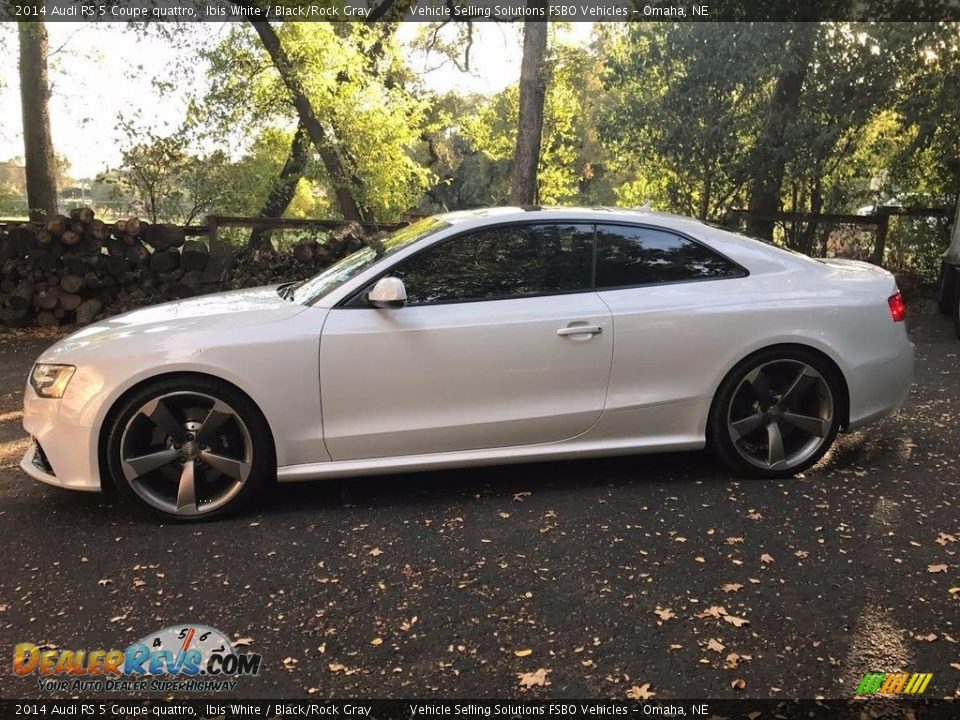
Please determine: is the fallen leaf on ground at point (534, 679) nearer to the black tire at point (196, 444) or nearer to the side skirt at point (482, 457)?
the side skirt at point (482, 457)

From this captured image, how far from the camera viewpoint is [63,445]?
135 inches

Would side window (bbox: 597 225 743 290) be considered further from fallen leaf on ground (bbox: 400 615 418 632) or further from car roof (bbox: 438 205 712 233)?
fallen leaf on ground (bbox: 400 615 418 632)

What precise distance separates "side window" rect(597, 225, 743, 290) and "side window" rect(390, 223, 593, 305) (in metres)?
0.10

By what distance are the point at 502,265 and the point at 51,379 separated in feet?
7.58

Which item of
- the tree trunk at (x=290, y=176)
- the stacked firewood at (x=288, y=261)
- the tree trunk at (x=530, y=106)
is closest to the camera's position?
the stacked firewood at (x=288, y=261)

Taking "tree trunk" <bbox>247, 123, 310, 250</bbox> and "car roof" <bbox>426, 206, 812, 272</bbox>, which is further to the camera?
"tree trunk" <bbox>247, 123, 310, 250</bbox>

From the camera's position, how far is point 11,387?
20.5 feet

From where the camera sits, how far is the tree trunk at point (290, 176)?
12.5 m

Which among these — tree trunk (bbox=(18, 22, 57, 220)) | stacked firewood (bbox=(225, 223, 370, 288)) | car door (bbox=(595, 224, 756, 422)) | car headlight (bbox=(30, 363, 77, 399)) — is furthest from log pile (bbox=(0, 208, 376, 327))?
car door (bbox=(595, 224, 756, 422))

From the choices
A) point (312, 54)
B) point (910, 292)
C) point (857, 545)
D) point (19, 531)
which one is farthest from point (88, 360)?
point (910, 292)

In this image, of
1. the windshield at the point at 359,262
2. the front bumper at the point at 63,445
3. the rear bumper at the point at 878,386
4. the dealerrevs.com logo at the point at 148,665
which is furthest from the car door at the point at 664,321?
the front bumper at the point at 63,445

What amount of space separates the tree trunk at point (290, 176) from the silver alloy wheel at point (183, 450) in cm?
951

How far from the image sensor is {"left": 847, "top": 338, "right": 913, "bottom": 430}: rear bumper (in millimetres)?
3986

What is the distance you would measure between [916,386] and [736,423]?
10.4 ft
